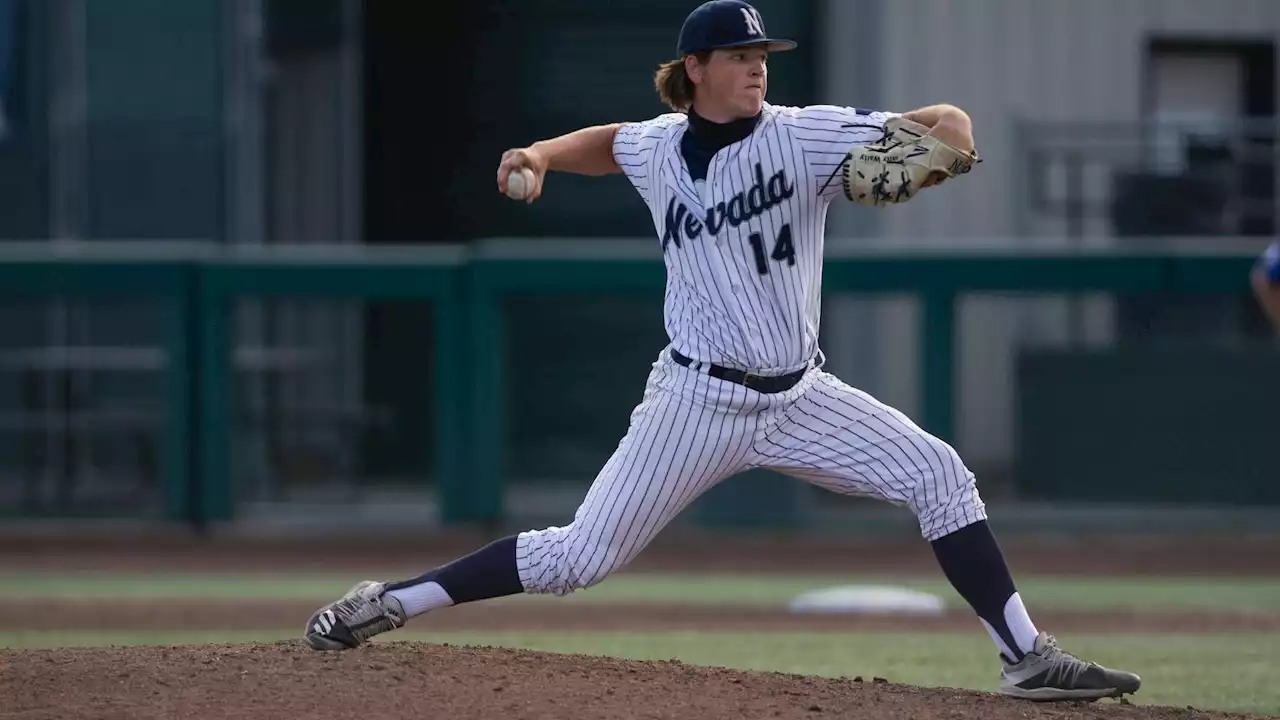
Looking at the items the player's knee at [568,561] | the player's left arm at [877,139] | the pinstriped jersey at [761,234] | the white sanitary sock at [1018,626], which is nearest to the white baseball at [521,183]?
the pinstriped jersey at [761,234]

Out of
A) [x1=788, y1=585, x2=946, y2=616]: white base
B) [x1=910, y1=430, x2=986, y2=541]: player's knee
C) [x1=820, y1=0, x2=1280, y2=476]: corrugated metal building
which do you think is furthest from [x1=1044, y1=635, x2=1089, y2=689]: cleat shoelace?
[x1=820, y1=0, x2=1280, y2=476]: corrugated metal building

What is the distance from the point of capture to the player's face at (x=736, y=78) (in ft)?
13.5

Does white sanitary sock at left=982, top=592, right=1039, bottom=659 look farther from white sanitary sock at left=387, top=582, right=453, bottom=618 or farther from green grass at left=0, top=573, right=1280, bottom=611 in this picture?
green grass at left=0, top=573, right=1280, bottom=611

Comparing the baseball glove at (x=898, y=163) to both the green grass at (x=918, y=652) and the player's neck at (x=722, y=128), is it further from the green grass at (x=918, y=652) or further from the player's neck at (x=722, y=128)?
the green grass at (x=918, y=652)

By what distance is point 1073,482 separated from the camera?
1102 centimetres

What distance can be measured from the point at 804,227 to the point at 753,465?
56cm

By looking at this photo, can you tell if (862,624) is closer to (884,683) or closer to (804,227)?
(884,683)

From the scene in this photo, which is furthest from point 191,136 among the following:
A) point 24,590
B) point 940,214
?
point 940,214

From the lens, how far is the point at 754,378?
13.6 feet

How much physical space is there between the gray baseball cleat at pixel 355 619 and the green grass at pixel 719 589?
409cm

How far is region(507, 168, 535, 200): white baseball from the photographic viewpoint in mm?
3979

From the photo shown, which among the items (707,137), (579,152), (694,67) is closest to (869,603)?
(579,152)

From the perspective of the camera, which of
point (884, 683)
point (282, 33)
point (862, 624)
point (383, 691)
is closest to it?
point (383, 691)

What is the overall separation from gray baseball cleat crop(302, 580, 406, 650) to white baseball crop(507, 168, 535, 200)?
3.36ft
